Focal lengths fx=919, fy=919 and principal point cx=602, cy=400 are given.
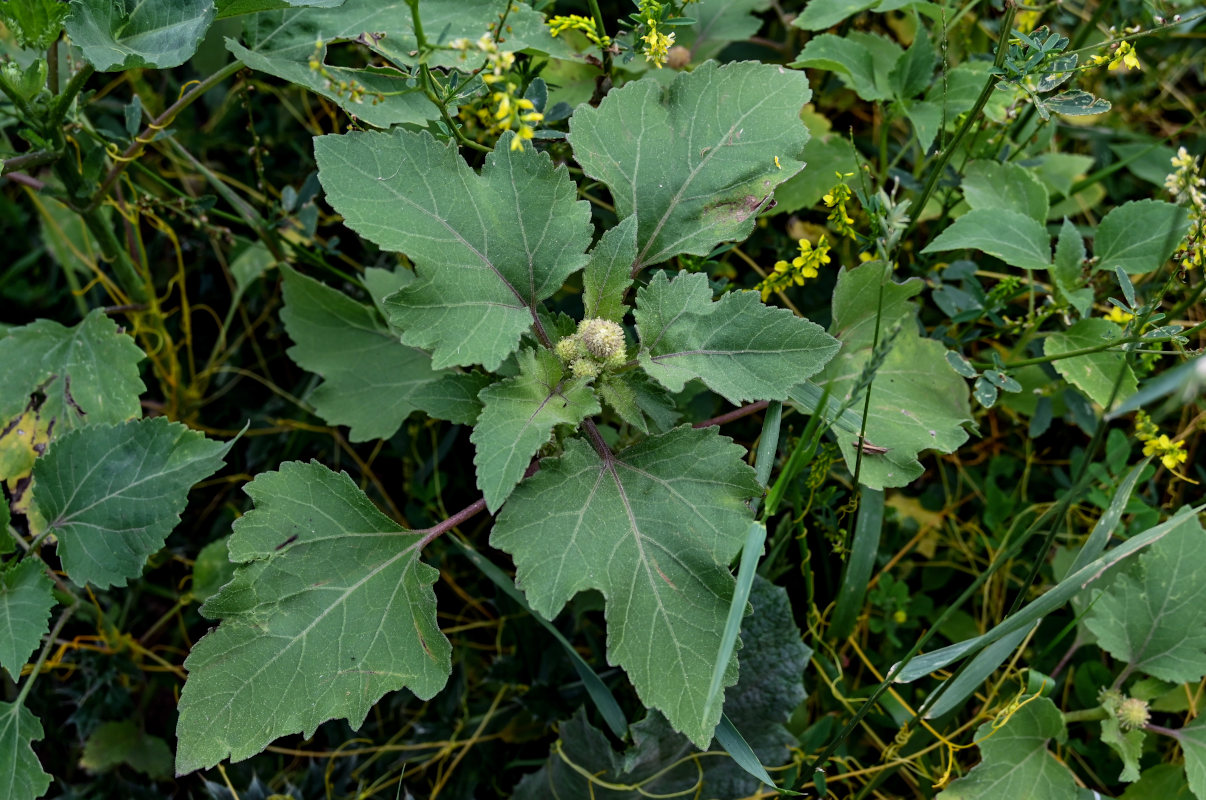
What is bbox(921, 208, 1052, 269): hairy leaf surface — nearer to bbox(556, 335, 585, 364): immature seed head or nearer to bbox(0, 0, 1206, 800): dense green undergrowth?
bbox(0, 0, 1206, 800): dense green undergrowth

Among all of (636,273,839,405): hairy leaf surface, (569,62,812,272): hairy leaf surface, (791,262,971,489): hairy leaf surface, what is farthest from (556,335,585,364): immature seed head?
(791,262,971,489): hairy leaf surface

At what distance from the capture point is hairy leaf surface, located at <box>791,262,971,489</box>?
5.13 ft

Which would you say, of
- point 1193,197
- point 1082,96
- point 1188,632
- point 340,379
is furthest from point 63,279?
→ point 1188,632

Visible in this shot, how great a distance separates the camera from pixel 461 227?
1.49 metres

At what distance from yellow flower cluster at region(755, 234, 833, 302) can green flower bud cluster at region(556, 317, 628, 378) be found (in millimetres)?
391

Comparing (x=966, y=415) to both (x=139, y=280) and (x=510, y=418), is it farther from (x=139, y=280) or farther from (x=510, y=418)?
(x=139, y=280)

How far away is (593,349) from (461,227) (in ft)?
0.96

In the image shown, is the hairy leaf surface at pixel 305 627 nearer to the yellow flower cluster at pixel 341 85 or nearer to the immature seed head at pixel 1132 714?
the yellow flower cluster at pixel 341 85

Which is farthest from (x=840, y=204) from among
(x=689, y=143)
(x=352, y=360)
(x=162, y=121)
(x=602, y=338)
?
(x=162, y=121)

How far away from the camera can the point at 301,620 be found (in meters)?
1.41

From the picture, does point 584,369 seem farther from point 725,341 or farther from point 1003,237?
point 1003,237

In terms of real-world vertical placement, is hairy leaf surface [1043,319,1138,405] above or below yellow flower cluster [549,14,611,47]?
below

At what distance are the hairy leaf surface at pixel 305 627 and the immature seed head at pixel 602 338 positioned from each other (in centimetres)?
45

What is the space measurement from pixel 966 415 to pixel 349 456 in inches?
56.7
